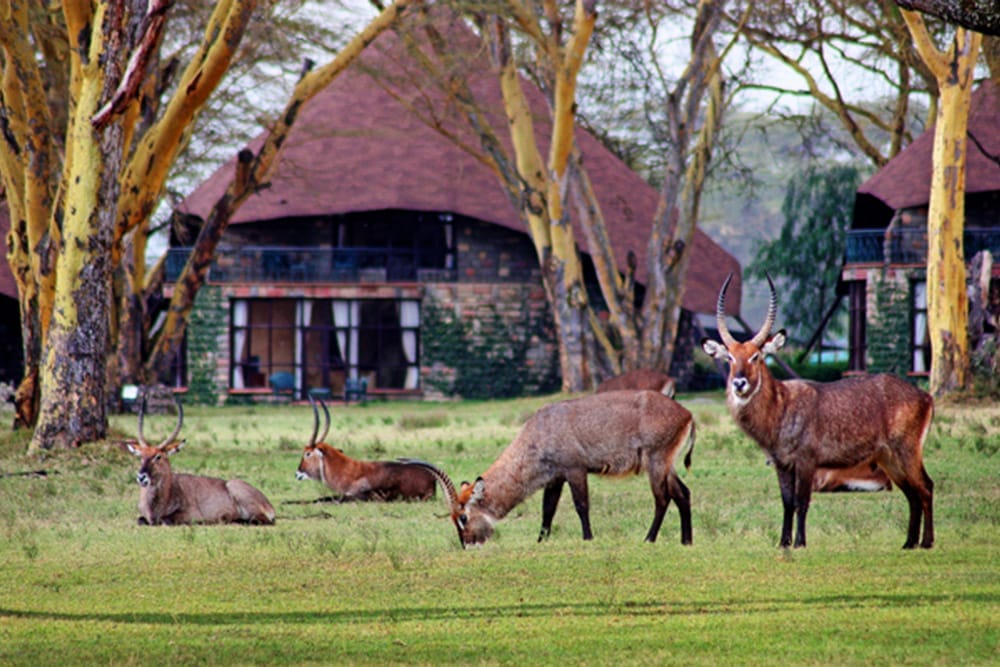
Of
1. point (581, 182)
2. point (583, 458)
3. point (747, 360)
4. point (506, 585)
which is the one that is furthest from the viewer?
point (581, 182)

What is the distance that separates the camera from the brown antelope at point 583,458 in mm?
12078

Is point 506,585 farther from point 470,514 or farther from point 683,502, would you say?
point 683,502

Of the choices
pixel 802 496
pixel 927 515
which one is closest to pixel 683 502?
pixel 802 496

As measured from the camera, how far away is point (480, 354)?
44.8 meters

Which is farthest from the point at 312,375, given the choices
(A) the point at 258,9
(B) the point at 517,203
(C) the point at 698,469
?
(C) the point at 698,469

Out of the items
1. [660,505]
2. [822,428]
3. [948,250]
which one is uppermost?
[948,250]

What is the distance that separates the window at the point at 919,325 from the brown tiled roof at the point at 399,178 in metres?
6.23

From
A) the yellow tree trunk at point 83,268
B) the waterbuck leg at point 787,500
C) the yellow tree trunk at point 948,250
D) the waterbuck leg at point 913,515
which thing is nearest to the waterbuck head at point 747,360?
the waterbuck leg at point 787,500

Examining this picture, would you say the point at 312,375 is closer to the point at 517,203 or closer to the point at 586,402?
the point at 517,203

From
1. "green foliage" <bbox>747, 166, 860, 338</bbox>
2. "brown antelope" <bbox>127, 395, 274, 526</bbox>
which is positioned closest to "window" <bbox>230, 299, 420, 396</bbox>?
"green foliage" <bbox>747, 166, 860, 338</bbox>

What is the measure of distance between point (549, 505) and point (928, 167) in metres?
30.3

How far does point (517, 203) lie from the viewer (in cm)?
3359

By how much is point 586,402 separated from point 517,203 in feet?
70.4

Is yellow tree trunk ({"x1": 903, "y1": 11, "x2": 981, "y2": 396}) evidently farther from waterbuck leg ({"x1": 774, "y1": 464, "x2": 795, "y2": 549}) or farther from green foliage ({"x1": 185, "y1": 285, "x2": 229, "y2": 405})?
green foliage ({"x1": 185, "y1": 285, "x2": 229, "y2": 405})
